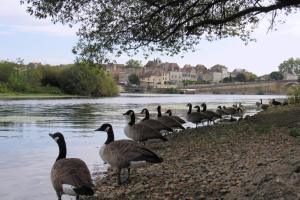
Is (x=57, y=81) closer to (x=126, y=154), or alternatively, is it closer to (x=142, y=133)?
(x=142, y=133)

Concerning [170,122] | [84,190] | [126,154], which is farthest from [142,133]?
[84,190]

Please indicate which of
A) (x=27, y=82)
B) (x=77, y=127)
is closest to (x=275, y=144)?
(x=77, y=127)

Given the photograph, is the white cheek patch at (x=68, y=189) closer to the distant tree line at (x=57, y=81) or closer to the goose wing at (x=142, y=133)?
the goose wing at (x=142, y=133)

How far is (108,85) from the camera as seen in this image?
11862cm

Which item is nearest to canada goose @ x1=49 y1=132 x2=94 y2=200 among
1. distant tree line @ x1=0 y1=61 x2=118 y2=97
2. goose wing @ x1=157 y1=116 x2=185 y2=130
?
goose wing @ x1=157 y1=116 x2=185 y2=130

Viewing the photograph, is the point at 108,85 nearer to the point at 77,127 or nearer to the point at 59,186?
the point at 77,127

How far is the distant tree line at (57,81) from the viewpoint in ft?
362

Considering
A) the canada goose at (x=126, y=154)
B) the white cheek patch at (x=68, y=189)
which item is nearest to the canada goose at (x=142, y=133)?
the canada goose at (x=126, y=154)

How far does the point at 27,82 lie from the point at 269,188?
110497 mm

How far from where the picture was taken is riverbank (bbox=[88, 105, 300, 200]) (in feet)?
25.1

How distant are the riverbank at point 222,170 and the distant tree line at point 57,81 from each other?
9161 centimetres

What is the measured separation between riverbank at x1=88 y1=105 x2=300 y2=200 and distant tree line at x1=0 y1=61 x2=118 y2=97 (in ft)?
301

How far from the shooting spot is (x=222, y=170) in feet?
34.1

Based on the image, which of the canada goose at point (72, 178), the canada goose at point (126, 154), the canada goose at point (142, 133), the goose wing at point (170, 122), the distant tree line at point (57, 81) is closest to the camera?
the canada goose at point (72, 178)
